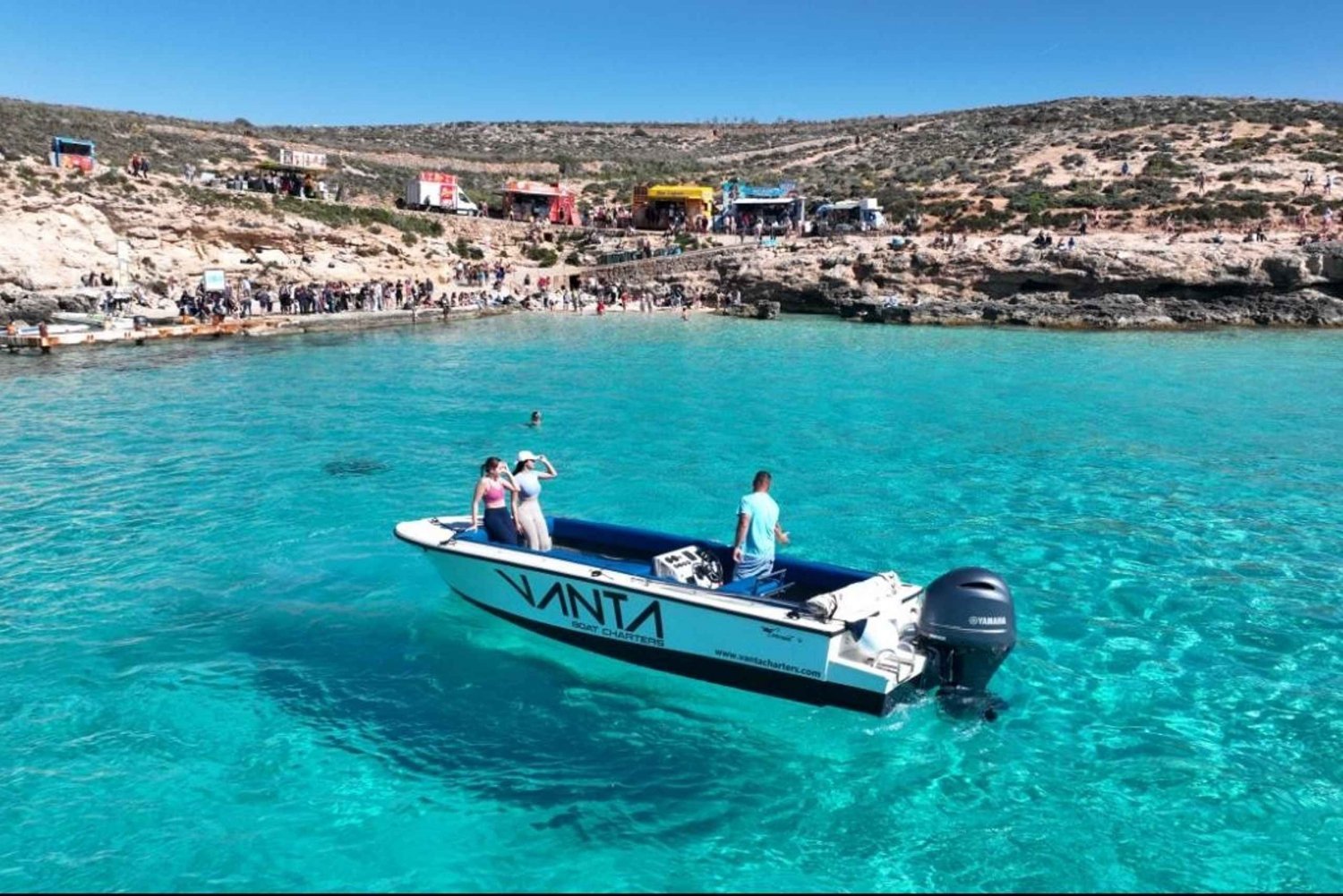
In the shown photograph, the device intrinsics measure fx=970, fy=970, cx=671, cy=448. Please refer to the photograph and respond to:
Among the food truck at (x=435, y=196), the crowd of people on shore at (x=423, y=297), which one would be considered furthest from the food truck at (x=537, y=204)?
the crowd of people on shore at (x=423, y=297)

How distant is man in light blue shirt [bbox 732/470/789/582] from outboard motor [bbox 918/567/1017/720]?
1.84 metres

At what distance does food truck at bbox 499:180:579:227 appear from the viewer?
2416 inches

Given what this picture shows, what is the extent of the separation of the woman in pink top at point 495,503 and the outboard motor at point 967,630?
4.81 m

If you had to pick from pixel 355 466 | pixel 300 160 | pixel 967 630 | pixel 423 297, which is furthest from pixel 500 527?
pixel 300 160

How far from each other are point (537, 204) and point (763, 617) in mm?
57115

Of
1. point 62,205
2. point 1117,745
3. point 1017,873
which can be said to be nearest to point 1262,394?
point 1117,745

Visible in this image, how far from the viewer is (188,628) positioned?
440 inches

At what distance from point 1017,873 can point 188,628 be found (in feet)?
29.9

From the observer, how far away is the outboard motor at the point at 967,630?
8.18 m

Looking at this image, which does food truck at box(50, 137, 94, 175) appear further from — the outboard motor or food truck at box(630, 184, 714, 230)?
the outboard motor

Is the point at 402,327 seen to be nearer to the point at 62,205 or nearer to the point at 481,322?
the point at 481,322

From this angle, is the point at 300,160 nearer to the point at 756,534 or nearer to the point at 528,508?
the point at 528,508

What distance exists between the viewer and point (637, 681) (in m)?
9.83

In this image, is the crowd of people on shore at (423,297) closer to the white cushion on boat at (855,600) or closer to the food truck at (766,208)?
the food truck at (766,208)
